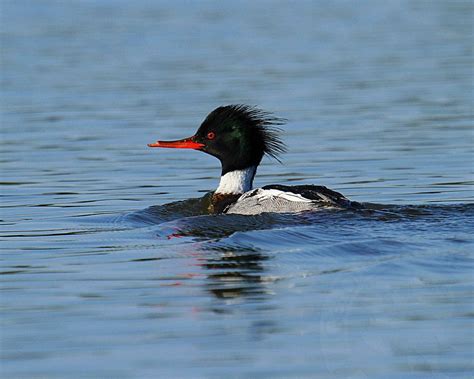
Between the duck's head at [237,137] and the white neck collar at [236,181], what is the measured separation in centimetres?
5

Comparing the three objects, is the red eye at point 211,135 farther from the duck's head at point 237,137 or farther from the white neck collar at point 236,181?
the white neck collar at point 236,181

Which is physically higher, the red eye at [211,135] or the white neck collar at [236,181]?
the red eye at [211,135]

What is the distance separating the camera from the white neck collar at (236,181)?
1333 centimetres

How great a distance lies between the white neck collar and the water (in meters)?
0.44

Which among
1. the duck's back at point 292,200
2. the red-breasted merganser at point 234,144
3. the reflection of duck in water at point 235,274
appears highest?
the red-breasted merganser at point 234,144

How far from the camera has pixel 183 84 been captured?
2302 centimetres

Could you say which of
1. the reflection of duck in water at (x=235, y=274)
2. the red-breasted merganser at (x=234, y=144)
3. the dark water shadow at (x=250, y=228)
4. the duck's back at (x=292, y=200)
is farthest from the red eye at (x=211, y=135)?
the reflection of duck in water at (x=235, y=274)

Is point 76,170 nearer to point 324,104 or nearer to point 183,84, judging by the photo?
point 324,104

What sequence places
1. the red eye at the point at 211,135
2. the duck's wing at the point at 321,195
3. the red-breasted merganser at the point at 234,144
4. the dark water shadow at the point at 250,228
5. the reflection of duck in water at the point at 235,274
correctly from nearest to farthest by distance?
the reflection of duck in water at the point at 235,274 → the dark water shadow at the point at 250,228 → the duck's wing at the point at 321,195 → the red-breasted merganser at the point at 234,144 → the red eye at the point at 211,135

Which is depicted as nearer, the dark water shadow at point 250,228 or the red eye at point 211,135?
the dark water shadow at point 250,228

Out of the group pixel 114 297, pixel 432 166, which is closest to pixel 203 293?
pixel 114 297

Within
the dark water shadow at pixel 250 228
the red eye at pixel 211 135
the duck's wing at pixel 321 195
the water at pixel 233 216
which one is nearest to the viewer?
the water at pixel 233 216

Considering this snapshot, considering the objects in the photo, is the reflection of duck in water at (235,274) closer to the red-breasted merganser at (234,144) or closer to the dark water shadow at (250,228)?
the dark water shadow at (250,228)

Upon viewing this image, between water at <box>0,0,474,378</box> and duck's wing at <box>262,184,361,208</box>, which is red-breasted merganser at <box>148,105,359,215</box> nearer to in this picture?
water at <box>0,0,474,378</box>
